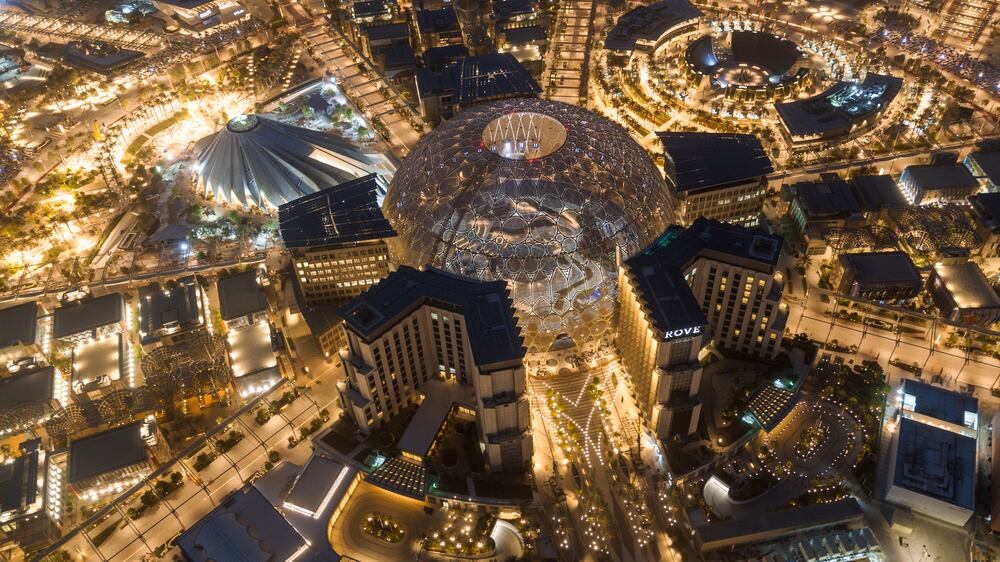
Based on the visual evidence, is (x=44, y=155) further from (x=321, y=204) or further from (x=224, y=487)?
(x=224, y=487)

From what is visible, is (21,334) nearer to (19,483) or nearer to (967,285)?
(19,483)

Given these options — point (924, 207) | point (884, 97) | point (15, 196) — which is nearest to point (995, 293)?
point (924, 207)

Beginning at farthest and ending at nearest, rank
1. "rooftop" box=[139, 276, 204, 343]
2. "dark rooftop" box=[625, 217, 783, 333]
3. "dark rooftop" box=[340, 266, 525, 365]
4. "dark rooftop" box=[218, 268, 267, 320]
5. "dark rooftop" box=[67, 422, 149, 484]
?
1. "dark rooftop" box=[218, 268, 267, 320]
2. "rooftop" box=[139, 276, 204, 343]
3. "dark rooftop" box=[67, 422, 149, 484]
4. "dark rooftop" box=[625, 217, 783, 333]
5. "dark rooftop" box=[340, 266, 525, 365]

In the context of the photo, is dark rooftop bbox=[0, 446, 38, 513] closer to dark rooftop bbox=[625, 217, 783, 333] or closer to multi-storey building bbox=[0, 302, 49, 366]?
multi-storey building bbox=[0, 302, 49, 366]

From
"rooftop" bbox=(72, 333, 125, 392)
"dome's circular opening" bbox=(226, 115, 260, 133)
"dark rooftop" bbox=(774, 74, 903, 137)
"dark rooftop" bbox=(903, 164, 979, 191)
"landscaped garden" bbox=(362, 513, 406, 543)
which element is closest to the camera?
"landscaped garden" bbox=(362, 513, 406, 543)

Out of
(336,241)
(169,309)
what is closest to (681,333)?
(336,241)

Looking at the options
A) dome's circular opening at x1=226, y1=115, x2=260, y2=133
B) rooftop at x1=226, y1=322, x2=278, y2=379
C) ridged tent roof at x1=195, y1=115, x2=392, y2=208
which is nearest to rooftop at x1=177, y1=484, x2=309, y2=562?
rooftop at x1=226, y1=322, x2=278, y2=379

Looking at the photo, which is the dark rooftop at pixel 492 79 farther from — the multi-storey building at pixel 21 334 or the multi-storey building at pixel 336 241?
the multi-storey building at pixel 21 334
